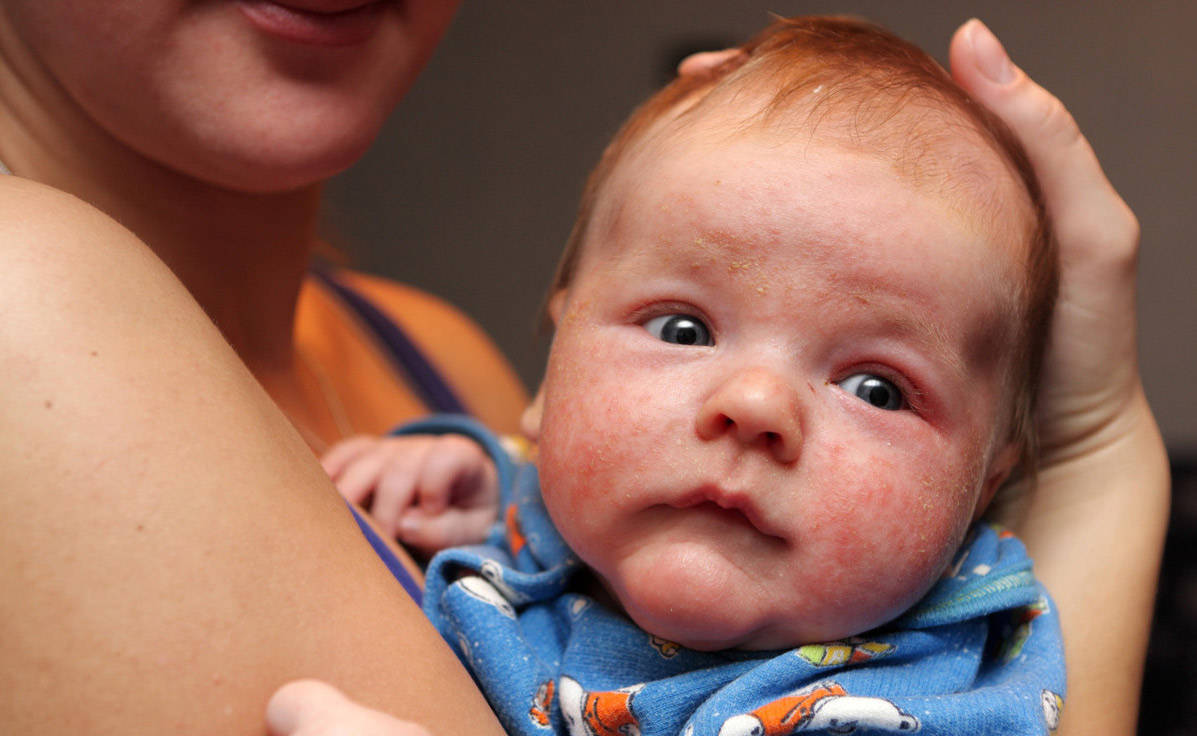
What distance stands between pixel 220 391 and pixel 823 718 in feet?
1.56

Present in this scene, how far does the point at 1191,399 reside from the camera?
3.31 m

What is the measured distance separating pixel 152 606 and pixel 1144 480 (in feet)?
3.09

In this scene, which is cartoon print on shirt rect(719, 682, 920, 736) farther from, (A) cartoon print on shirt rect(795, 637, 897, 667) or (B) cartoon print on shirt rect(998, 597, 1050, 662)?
(B) cartoon print on shirt rect(998, 597, 1050, 662)

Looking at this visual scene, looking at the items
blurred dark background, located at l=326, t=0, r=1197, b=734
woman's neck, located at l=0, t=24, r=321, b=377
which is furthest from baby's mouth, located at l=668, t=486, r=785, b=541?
blurred dark background, located at l=326, t=0, r=1197, b=734

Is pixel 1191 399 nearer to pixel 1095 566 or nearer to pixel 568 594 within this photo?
pixel 1095 566

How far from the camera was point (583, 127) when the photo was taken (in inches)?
144

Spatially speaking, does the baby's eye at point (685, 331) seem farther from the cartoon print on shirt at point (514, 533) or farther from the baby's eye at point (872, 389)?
the cartoon print on shirt at point (514, 533)

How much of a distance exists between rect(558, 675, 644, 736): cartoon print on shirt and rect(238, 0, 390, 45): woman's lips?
0.63 metres

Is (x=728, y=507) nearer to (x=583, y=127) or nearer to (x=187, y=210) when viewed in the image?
(x=187, y=210)

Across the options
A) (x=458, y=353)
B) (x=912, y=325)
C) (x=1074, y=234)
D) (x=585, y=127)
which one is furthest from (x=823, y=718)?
(x=585, y=127)

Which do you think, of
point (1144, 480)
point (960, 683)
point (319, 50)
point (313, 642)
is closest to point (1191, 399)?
point (1144, 480)

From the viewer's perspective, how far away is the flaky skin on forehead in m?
0.92

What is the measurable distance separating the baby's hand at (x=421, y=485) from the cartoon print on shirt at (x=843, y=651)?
1.44ft

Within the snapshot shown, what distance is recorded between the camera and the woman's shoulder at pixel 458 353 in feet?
5.95
